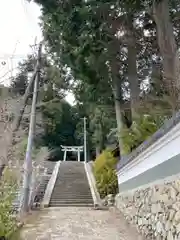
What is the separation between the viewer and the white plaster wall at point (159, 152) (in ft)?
15.8

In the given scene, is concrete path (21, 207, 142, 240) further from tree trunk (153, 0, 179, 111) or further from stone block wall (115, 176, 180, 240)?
tree trunk (153, 0, 179, 111)

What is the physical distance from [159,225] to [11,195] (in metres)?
2.82

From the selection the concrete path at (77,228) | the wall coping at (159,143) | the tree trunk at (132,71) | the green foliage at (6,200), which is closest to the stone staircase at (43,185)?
the concrete path at (77,228)

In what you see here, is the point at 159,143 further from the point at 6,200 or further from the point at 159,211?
the point at 6,200

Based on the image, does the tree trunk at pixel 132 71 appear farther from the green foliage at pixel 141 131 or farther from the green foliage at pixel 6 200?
the green foliage at pixel 6 200

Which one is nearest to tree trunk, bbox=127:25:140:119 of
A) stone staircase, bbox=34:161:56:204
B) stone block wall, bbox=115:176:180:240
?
stone block wall, bbox=115:176:180:240

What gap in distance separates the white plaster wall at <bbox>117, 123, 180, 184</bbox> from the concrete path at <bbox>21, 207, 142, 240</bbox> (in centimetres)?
152

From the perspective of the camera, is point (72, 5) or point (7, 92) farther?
point (72, 5)

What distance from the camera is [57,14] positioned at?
10992 mm

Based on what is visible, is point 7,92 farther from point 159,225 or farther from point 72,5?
point 72,5

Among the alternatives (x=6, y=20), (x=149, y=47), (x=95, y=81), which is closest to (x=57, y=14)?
(x=95, y=81)

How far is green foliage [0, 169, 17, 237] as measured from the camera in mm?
5676

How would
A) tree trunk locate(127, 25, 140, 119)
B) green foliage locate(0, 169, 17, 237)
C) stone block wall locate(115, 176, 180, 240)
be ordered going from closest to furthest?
1. stone block wall locate(115, 176, 180, 240)
2. green foliage locate(0, 169, 17, 237)
3. tree trunk locate(127, 25, 140, 119)

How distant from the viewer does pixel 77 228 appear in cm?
832
